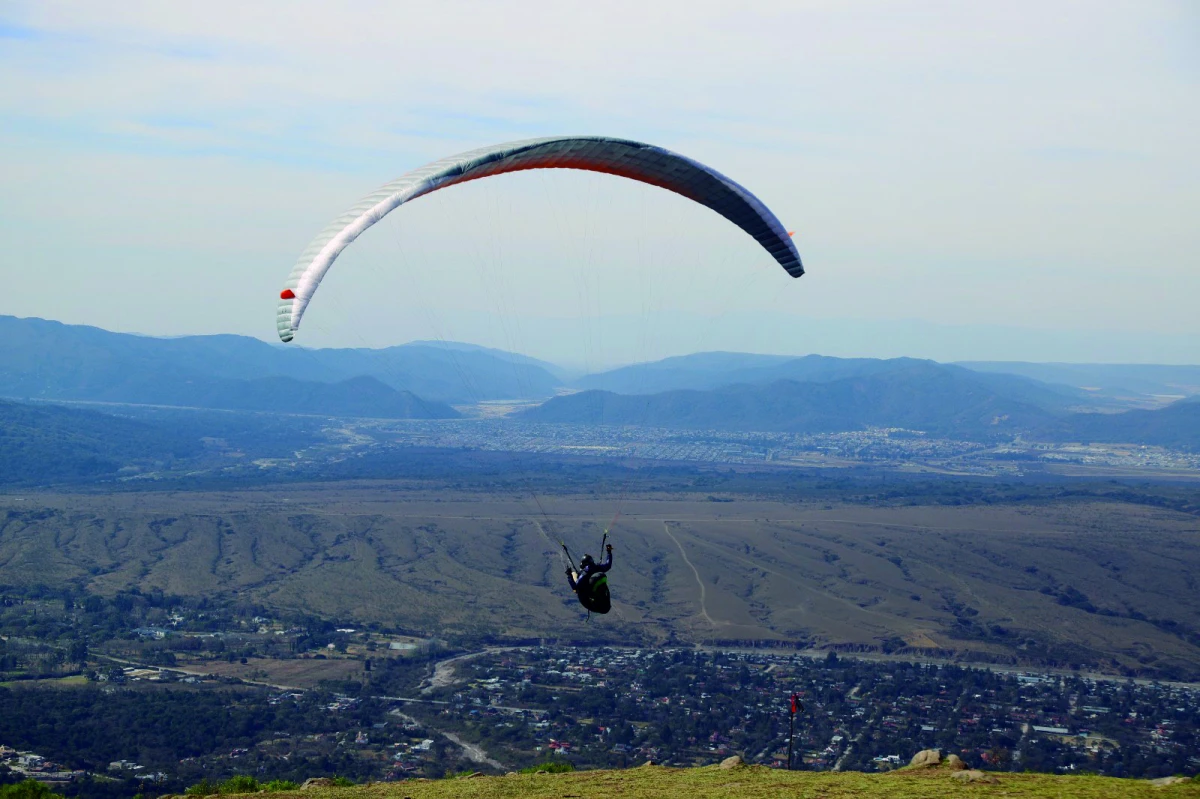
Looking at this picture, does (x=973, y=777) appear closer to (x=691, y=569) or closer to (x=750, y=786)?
(x=750, y=786)

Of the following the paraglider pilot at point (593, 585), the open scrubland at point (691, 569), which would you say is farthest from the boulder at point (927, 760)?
the open scrubland at point (691, 569)

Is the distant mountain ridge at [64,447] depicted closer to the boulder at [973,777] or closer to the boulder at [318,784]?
the boulder at [318,784]

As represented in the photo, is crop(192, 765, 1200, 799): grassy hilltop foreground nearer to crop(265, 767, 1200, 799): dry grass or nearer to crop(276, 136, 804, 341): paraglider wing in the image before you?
crop(265, 767, 1200, 799): dry grass

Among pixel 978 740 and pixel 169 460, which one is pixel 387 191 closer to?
pixel 978 740

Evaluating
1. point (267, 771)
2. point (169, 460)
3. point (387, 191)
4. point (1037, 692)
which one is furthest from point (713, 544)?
point (169, 460)

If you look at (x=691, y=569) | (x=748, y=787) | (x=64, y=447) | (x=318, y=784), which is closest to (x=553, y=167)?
(x=748, y=787)
